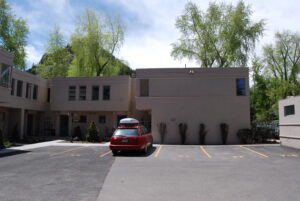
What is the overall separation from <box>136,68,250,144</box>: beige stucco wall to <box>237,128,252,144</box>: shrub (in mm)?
391

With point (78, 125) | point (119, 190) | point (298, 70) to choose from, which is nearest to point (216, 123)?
point (78, 125)

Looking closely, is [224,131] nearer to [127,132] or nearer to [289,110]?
[289,110]

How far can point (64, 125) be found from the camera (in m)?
31.0

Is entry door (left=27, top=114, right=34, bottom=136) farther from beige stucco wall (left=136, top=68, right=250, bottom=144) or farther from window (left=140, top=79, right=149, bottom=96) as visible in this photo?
window (left=140, top=79, right=149, bottom=96)

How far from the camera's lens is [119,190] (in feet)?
24.8

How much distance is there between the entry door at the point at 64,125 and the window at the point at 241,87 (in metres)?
17.4

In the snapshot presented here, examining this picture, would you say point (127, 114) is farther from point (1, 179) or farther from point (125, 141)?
point (1, 179)

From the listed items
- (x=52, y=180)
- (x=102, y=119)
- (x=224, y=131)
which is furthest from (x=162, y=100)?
(x=52, y=180)

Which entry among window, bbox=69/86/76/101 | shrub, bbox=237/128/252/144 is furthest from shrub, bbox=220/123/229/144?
window, bbox=69/86/76/101

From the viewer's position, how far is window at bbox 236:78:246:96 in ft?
80.2

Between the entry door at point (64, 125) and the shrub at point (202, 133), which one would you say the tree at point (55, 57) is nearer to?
the entry door at point (64, 125)

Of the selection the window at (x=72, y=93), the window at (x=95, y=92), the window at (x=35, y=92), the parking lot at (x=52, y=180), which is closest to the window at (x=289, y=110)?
the parking lot at (x=52, y=180)

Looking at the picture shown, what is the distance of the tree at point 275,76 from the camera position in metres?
42.6

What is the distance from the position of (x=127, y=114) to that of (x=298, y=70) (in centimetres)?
2845
